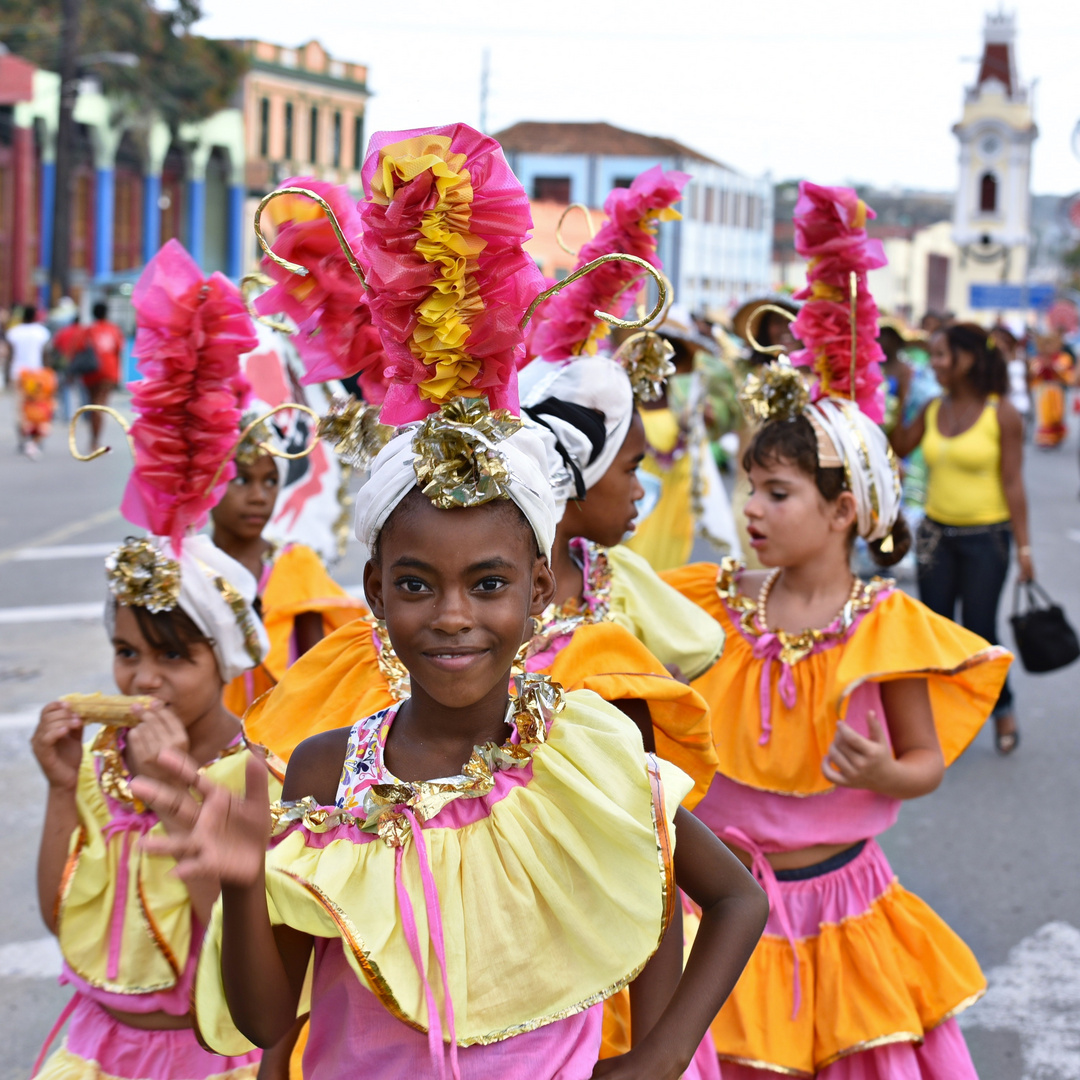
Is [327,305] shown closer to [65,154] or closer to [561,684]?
[561,684]

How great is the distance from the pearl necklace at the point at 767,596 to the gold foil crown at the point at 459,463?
5.64ft

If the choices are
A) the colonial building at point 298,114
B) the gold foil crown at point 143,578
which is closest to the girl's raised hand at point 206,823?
the gold foil crown at point 143,578

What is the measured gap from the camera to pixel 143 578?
10.5 ft

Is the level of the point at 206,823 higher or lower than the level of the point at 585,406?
lower

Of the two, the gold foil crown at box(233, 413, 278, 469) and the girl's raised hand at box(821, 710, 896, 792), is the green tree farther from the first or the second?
the girl's raised hand at box(821, 710, 896, 792)

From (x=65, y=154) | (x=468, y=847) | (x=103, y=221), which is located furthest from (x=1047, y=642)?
(x=103, y=221)

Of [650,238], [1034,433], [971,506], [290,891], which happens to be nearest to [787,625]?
[650,238]

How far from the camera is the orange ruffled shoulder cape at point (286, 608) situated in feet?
13.0

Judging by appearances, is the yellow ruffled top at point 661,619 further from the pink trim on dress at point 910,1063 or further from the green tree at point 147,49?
the green tree at point 147,49

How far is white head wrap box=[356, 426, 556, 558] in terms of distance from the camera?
7.07ft

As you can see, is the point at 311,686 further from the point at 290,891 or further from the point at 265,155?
the point at 265,155

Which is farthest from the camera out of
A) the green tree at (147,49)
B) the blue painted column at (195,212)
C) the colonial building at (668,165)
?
the colonial building at (668,165)

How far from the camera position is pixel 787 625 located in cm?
370

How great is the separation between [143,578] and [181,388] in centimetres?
43
